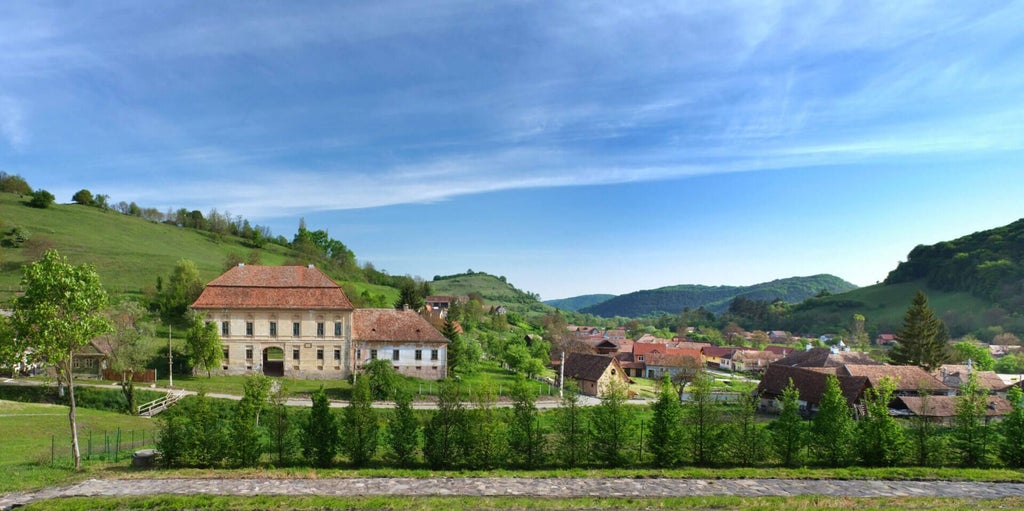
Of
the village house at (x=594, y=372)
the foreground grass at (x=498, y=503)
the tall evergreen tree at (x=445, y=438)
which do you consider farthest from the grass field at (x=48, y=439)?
the village house at (x=594, y=372)

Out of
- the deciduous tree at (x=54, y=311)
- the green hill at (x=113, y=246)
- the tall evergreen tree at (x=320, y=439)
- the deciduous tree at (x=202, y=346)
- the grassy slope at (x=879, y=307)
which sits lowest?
the grassy slope at (x=879, y=307)

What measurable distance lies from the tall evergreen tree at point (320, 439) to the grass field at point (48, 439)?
21.8ft

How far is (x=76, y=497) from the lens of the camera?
16094 millimetres

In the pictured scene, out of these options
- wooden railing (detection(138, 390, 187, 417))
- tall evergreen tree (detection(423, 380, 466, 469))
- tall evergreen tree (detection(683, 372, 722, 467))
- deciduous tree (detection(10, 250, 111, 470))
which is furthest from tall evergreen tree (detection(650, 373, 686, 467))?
wooden railing (detection(138, 390, 187, 417))

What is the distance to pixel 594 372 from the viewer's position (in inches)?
2018

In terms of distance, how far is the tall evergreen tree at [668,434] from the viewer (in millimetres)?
21297

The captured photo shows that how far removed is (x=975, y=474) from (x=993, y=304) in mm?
156465

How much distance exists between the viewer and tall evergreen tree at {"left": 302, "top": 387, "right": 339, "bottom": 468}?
20.4 m

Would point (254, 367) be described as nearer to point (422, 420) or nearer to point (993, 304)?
point (422, 420)

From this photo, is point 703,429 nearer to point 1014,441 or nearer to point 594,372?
point 1014,441

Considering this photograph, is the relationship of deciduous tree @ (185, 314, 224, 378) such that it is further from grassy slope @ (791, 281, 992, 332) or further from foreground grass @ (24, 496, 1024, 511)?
grassy slope @ (791, 281, 992, 332)

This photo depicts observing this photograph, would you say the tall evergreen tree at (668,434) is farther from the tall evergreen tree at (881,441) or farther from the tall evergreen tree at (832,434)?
the tall evergreen tree at (881,441)

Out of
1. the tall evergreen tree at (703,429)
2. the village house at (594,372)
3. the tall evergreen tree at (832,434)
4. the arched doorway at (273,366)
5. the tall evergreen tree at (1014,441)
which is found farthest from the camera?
the village house at (594,372)

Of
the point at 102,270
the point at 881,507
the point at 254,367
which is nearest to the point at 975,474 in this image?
the point at 881,507
